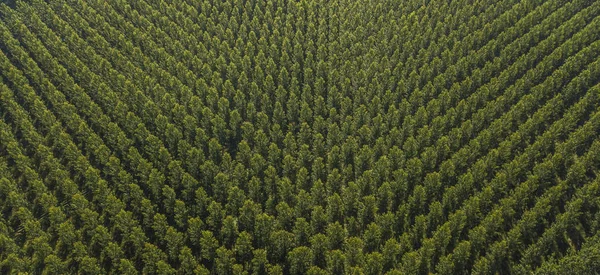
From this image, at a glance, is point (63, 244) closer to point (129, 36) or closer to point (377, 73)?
point (129, 36)

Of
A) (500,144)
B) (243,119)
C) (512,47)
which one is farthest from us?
(512,47)

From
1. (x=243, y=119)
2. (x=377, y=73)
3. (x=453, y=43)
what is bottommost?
(x=243, y=119)

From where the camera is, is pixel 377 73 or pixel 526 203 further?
pixel 377 73

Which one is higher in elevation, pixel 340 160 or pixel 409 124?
pixel 409 124

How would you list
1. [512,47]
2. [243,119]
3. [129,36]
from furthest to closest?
[129,36], [512,47], [243,119]

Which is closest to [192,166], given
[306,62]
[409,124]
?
[306,62]

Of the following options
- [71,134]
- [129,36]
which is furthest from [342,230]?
[129,36]
